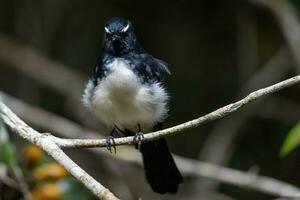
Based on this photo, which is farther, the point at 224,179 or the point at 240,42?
the point at 240,42

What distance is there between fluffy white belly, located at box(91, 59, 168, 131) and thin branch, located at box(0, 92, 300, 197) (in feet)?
2.95

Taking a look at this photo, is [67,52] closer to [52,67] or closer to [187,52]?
[52,67]

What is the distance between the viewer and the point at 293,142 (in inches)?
123

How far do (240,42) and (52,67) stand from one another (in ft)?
4.65

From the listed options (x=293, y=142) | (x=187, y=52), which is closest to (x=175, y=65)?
(x=187, y=52)

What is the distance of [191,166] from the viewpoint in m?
4.65

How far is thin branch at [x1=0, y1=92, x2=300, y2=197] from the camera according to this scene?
4.31 metres

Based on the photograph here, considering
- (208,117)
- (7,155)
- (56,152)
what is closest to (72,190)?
(7,155)

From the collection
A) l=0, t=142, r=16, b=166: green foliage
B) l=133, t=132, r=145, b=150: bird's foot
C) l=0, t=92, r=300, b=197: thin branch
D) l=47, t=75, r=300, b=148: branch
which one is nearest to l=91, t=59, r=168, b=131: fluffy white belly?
l=133, t=132, r=145, b=150: bird's foot

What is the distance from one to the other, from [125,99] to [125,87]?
0.21 ft

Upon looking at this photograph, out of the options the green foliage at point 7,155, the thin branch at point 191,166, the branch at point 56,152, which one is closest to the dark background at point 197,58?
the thin branch at point 191,166

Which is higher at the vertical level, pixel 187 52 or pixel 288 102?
pixel 187 52

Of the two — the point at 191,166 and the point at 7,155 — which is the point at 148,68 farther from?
the point at 191,166

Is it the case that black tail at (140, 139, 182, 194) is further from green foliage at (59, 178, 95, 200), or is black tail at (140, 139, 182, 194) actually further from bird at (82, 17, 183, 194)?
green foliage at (59, 178, 95, 200)
